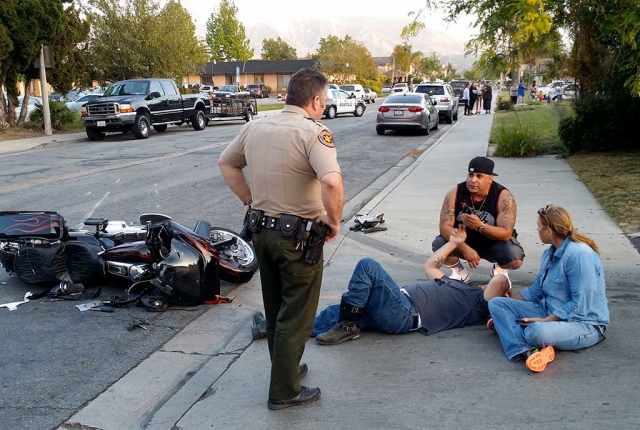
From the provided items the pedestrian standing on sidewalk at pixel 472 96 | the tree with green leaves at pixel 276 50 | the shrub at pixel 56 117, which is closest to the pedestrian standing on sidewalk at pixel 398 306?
the shrub at pixel 56 117

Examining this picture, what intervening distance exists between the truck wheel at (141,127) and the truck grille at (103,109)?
89 centimetres

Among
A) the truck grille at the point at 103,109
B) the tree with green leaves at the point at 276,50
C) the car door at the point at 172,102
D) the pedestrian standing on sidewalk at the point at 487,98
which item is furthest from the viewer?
the tree with green leaves at the point at 276,50

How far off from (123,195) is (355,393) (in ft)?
26.9

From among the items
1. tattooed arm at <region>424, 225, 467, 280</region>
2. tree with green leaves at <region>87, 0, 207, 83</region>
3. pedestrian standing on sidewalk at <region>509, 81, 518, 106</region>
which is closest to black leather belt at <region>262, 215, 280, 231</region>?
tattooed arm at <region>424, 225, 467, 280</region>

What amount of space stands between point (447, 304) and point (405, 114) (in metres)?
18.3

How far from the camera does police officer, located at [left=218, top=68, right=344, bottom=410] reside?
3490mm

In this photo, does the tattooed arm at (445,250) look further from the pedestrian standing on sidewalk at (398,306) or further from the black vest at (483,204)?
the pedestrian standing on sidewalk at (398,306)

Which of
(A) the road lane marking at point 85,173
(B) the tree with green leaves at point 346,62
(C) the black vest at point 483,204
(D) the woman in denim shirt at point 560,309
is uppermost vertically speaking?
(B) the tree with green leaves at point 346,62

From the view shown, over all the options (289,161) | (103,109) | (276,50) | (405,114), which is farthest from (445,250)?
(276,50)

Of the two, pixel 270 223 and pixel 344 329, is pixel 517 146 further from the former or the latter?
pixel 270 223

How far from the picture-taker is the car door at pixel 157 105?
23250 millimetres

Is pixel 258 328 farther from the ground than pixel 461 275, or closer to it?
closer to it

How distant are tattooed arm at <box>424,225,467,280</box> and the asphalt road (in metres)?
2.06

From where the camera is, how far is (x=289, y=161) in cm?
352
